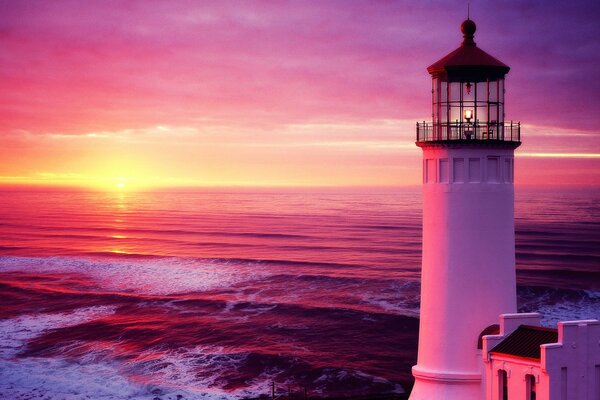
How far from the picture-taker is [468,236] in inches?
475

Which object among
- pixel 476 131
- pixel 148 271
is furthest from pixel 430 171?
pixel 148 271

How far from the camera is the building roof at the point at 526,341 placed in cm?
1127

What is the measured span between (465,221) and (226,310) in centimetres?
2241

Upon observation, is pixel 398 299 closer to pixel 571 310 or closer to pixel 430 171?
pixel 571 310

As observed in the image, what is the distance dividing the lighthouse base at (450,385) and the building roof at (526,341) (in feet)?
2.58

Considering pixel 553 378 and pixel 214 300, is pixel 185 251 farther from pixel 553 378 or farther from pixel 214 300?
pixel 553 378

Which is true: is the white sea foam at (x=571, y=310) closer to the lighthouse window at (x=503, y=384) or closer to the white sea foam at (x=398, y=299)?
the white sea foam at (x=398, y=299)

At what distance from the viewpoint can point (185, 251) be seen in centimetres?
5931

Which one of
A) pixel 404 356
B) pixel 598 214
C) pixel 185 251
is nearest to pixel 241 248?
pixel 185 251

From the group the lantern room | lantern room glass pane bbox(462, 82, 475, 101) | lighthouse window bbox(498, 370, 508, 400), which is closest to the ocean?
lighthouse window bbox(498, 370, 508, 400)

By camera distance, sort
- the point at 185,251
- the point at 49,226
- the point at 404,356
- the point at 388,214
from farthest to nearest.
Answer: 1. the point at 388,214
2. the point at 49,226
3. the point at 185,251
4. the point at 404,356

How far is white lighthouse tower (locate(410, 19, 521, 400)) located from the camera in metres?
12.0

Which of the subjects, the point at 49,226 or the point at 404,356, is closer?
the point at 404,356

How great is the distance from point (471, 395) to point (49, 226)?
3246 inches
